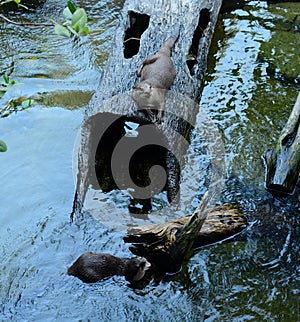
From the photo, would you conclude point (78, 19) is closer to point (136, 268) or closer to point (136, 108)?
point (136, 268)

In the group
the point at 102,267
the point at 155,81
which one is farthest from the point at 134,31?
the point at 102,267

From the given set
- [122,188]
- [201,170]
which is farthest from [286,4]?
[122,188]

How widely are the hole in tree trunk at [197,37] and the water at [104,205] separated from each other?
1.25ft

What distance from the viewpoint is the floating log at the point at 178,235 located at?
12.3 feet

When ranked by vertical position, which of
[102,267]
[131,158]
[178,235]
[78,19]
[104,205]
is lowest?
[102,267]

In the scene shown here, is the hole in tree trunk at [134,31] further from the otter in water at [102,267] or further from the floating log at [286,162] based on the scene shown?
the otter in water at [102,267]

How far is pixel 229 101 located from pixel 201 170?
126 centimetres

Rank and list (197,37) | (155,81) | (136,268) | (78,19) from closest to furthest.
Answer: (78,19), (136,268), (155,81), (197,37)

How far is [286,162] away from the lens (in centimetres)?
447

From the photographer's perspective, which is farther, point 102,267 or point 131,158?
point 131,158

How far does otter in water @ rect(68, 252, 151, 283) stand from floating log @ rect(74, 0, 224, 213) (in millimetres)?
747

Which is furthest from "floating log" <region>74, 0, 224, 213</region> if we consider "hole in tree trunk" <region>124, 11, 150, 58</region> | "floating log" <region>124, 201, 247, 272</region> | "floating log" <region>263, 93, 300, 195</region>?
"floating log" <region>263, 93, 300, 195</region>

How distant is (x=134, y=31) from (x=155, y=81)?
1.40 m

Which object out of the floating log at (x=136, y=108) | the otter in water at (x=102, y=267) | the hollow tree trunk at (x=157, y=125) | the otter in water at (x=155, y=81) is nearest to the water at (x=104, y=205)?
the otter in water at (x=102, y=267)
